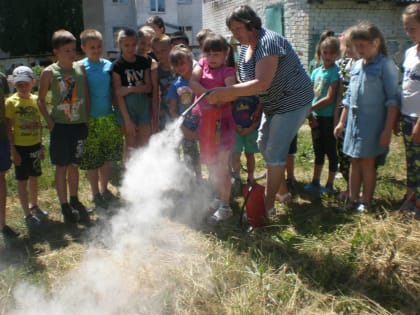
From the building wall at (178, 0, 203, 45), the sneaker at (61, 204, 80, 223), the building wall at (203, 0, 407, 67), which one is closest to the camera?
the sneaker at (61, 204, 80, 223)

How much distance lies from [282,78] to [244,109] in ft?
2.71

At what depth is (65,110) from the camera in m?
4.08

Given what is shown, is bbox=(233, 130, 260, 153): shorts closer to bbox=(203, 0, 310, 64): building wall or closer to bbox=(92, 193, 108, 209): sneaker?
bbox=(92, 193, 108, 209): sneaker

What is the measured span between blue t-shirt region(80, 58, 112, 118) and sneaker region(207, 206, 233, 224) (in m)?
1.61

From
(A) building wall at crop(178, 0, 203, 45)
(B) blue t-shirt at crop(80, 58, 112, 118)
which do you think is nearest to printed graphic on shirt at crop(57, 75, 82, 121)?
(B) blue t-shirt at crop(80, 58, 112, 118)

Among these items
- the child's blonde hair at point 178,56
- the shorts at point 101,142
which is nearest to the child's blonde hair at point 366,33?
the child's blonde hair at point 178,56

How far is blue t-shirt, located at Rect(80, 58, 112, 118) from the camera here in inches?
171

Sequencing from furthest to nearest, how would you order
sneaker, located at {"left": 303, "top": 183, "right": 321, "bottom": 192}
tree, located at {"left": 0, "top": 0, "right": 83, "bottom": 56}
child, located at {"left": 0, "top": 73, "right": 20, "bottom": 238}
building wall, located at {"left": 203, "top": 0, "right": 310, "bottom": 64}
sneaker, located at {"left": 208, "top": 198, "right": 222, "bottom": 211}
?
tree, located at {"left": 0, "top": 0, "right": 83, "bottom": 56} → building wall, located at {"left": 203, "top": 0, "right": 310, "bottom": 64} → sneaker, located at {"left": 303, "top": 183, "right": 321, "bottom": 192} → sneaker, located at {"left": 208, "top": 198, "right": 222, "bottom": 211} → child, located at {"left": 0, "top": 73, "right": 20, "bottom": 238}

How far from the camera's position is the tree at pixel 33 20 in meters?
33.9

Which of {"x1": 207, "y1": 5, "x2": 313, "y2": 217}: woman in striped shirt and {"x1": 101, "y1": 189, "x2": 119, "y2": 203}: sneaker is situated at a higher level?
{"x1": 207, "y1": 5, "x2": 313, "y2": 217}: woman in striped shirt

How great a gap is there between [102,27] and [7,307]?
30.7 metres

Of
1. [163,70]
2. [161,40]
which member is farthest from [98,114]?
[161,40]

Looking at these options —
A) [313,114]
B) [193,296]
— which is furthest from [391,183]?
[193,296]

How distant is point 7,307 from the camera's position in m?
2.79
